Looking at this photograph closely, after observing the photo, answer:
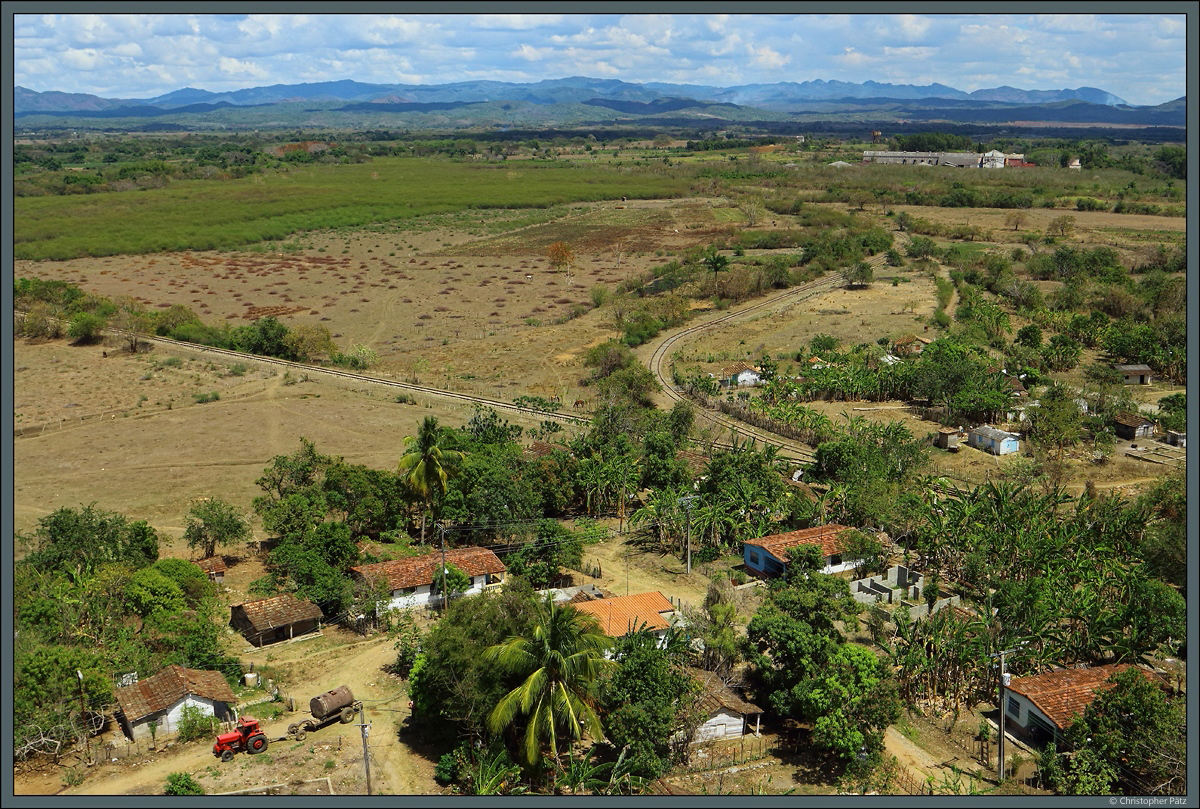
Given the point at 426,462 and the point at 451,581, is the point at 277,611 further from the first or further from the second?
the point at 426,462

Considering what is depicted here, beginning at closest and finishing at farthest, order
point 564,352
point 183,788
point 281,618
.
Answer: point 183,788 → point 281,618 → point 564,352

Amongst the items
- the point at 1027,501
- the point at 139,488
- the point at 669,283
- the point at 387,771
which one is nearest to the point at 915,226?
the point at 669,283

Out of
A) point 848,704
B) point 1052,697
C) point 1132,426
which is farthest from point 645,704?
point 1132,426

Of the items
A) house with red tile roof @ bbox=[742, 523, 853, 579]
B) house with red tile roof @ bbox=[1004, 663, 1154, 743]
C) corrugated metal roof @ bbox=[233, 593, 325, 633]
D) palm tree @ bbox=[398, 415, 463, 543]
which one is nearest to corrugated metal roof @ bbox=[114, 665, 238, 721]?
corrugated metal roof @ bbox=[233, 593, 325, 633]

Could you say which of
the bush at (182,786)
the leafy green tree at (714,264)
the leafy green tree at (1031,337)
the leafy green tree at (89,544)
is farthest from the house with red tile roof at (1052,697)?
the leafy green tree at (714,264)

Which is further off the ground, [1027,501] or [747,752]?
[1027,501]

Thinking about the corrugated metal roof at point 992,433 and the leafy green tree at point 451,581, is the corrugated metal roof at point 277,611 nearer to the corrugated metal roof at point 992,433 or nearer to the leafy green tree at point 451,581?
the leafy green tree at point 451,581

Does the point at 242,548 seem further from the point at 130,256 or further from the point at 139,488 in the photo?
the point at 130,256
